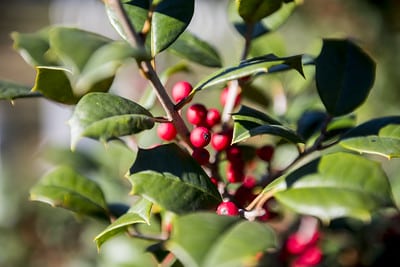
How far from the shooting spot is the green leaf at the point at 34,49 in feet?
3.01

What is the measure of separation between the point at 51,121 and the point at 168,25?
18.9 feet

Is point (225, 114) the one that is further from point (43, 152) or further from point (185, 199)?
point (43, 152)

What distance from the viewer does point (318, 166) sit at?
67 cm

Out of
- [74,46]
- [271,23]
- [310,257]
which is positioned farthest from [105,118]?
[310,257]

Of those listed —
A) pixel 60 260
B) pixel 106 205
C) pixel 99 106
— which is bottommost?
pixel 60 260

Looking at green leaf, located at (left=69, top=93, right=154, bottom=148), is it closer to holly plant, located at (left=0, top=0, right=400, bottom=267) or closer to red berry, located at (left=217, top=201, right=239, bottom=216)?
holly plant, located at (left=0, top=0, right=400, bottom=267)

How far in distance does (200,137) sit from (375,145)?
22cm

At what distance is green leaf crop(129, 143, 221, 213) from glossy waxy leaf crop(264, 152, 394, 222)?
0.07 meters

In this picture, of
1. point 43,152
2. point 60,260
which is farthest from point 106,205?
point 60,260

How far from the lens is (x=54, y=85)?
2.51 feet

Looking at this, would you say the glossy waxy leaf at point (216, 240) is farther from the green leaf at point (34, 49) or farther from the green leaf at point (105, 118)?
the green leaf at point (34, 49)

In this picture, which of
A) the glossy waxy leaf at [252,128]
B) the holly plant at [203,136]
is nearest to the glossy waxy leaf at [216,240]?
the holly plant at [203,136]

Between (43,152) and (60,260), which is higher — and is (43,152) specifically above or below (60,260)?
above

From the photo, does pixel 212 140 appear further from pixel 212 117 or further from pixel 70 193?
pixel 70 193
